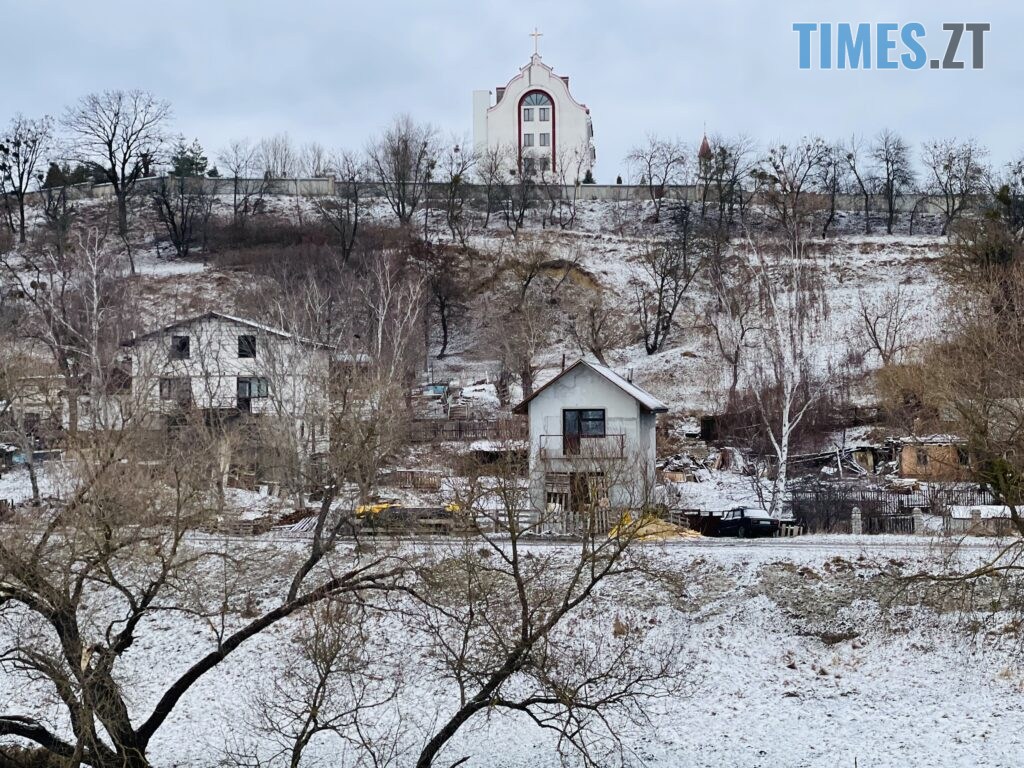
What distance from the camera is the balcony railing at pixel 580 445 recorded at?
1321 inches

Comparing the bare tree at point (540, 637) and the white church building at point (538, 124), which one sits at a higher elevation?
the white church building at point (538, 124)

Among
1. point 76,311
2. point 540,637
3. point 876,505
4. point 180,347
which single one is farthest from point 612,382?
point 76,311

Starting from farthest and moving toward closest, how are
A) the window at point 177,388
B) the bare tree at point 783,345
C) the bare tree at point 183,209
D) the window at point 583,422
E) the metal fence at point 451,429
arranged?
1. the bare tree at point 183,209
2. the metal fence at point 451,429
3. the window at point 177,388
4. the bare tree at point 783,345
5. the window at point 583,422

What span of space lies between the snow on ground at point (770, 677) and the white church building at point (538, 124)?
5948 cm

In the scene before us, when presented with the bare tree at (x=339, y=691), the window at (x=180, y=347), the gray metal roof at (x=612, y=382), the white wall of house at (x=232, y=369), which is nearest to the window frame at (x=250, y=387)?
the white wall of house at (x=232, y=369)

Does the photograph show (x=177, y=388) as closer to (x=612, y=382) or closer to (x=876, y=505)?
(x=612, y=382)

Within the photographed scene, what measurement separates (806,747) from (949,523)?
35.6ft

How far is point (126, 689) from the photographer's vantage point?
2386cm

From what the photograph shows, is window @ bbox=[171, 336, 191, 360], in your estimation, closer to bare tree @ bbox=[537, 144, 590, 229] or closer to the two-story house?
the two-story house

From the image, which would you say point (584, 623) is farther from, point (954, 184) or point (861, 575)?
point (954, 184)

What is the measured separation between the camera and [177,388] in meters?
41.9

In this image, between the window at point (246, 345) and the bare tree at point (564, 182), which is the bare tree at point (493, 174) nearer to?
the bare tree at point (564, 182)

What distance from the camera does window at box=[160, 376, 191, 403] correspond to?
42.1m

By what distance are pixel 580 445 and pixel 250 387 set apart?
17.8 meters
